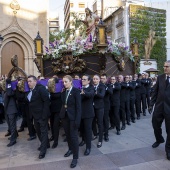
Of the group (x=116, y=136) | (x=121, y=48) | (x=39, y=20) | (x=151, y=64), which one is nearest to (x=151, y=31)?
(x=151, y=64)

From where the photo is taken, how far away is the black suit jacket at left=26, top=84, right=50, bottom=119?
203 inches

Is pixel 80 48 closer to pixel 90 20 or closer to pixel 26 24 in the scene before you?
pixel 90 20

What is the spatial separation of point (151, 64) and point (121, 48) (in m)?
22.9

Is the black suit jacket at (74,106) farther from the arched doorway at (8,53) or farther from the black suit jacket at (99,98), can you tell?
the arched doorway at (8,53)

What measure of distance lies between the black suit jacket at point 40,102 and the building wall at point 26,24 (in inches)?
498

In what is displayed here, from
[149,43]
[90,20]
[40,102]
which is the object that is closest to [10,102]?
[40,102]

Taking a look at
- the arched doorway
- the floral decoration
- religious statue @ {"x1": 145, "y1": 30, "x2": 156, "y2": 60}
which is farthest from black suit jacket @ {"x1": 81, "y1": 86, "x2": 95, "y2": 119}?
religious statue @ {"x1": 145, "y1": 30, "x2": 156, "y2": 60}

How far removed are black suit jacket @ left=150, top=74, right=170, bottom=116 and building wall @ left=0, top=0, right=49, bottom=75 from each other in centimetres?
1355

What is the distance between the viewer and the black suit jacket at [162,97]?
5.05 meters

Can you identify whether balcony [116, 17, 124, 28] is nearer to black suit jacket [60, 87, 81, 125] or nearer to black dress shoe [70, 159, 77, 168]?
black suit jacket [60, 87, 81, 125]

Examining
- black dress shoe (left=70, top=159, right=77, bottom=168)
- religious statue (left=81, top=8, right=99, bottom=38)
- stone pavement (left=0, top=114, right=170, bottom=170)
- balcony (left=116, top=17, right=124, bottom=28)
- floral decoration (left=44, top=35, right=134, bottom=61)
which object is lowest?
stone pavement (left=0, top=114, right=170, bottom=170)

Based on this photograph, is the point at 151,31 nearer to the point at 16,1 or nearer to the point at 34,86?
the point at 16,1

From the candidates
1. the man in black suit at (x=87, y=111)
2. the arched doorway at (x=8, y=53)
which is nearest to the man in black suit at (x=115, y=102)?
the man in black suit at (x=87, y=111)

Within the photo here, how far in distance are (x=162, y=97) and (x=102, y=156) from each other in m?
1.84
